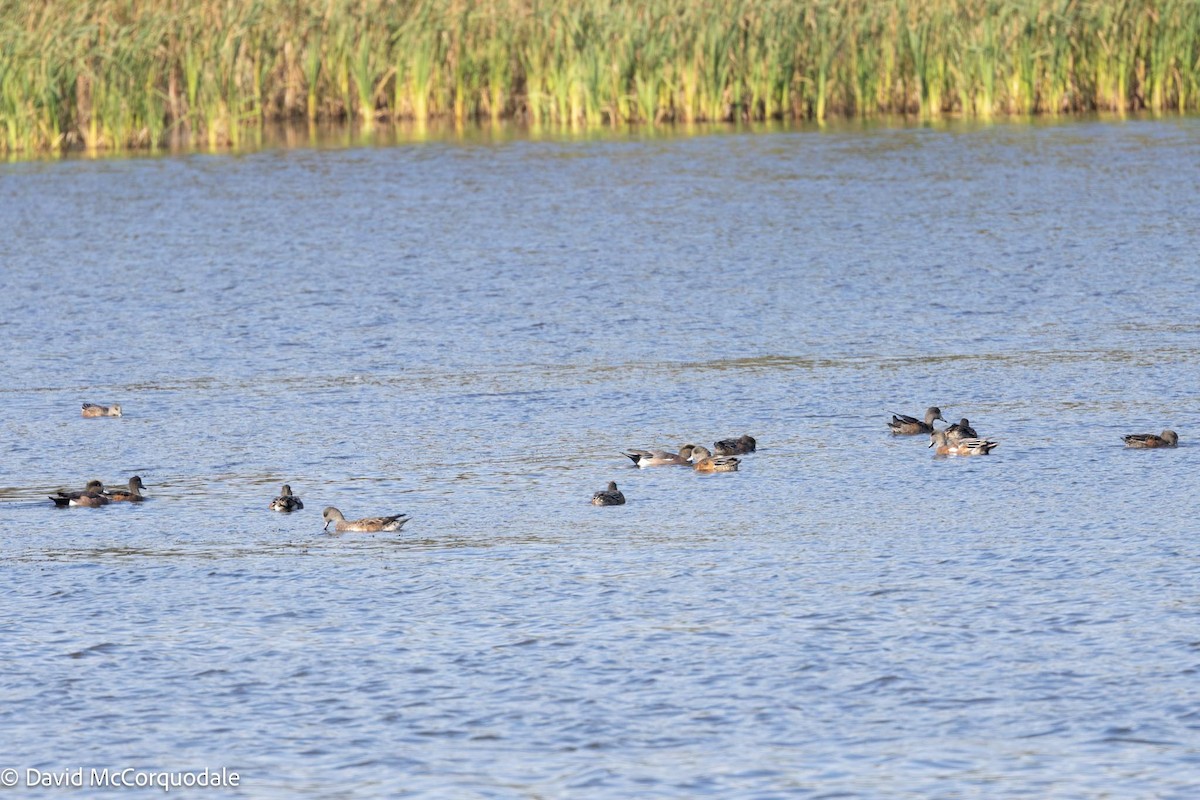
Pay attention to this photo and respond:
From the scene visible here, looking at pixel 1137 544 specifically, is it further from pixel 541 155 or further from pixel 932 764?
pixel 541 155

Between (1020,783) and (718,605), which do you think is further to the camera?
(718,605)

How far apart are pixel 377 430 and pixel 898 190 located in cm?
1429

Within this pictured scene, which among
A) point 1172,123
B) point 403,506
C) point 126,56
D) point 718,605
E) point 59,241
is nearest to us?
point 718,605

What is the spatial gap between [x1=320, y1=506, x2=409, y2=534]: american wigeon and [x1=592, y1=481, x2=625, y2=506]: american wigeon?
1129 mm

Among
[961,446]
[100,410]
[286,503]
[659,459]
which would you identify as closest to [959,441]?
→ [961,446]

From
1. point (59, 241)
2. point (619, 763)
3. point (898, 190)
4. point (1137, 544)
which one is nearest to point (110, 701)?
point (619, 763)

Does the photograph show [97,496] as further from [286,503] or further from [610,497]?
[610,497]

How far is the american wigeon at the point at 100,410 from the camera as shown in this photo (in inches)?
587

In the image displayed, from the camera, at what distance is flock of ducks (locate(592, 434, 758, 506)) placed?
12.6 metres

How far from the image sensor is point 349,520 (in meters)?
11.5

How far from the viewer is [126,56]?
30516 mm

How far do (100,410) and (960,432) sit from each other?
6342 mm

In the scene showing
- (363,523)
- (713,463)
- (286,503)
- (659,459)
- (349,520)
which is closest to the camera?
(363,523)

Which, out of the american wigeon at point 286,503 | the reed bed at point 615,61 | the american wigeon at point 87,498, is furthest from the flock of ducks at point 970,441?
the reed bed at point 615,61
